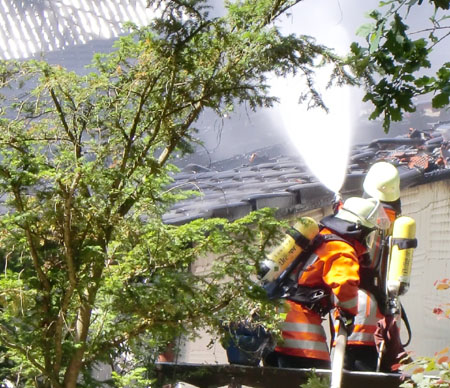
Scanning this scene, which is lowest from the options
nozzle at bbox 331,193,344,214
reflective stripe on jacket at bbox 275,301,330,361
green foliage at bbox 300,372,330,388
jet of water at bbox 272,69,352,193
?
green foliage at bbox 300,372,330,388

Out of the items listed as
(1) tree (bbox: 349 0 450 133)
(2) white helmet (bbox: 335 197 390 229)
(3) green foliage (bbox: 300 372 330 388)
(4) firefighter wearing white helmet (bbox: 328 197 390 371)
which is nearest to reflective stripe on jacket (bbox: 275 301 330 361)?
(4) firefighter wearing white helmet (bbox: 328 197 390 371)

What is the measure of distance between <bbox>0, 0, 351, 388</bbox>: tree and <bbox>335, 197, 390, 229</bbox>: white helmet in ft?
3.96

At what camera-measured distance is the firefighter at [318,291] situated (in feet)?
16.1

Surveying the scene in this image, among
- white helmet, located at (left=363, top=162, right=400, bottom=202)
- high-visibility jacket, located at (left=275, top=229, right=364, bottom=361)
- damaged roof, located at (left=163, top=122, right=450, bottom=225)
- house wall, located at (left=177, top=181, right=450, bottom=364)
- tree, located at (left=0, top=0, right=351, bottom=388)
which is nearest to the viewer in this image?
tree, located at (left=0, top=0, right=351, bottom=388)

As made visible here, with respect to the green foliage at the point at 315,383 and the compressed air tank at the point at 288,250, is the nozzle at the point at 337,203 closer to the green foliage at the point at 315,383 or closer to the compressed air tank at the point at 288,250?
the compressed air tank at the point at 288,250

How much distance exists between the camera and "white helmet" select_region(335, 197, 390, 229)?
4.98 m

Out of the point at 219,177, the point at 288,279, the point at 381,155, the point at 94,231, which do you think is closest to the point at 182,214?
the point at 219,177

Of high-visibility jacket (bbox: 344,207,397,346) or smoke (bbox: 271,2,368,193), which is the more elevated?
smoke (bbox: 271,2,368,193)

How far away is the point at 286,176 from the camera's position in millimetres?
6004

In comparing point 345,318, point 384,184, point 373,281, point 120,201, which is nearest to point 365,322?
point 345,318

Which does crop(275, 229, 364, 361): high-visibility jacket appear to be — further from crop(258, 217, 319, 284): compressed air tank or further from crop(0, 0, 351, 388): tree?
crop(0, 0, 351, 388): tree

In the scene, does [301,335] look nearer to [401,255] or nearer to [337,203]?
[401,255]

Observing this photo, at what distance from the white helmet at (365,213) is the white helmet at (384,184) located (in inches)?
8.0

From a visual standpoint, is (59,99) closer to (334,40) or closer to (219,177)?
(219,177)
